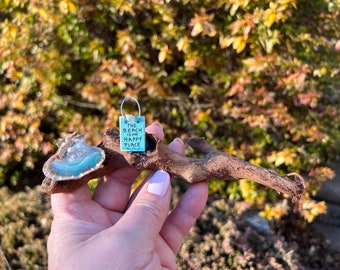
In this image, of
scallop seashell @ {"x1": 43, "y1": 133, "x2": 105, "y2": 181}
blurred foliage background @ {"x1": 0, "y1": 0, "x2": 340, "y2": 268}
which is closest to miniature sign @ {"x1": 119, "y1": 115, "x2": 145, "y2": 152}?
scallop seashell @ {"x1": 43, "y1": 133, "x2": 105, "y2": 181}

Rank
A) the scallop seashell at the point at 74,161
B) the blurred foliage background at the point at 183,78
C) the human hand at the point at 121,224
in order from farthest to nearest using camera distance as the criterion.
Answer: the blurred foliage background at the point at 183,78, the scallop seashell at the point at 74,161, the human hand at the point at 121,224

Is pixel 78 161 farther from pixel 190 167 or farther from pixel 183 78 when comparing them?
pixel 183 78

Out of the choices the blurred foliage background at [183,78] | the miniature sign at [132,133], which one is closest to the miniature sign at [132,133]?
the miniature sign at [132,133]

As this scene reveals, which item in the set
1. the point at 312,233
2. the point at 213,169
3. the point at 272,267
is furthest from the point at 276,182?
the point at 312,233

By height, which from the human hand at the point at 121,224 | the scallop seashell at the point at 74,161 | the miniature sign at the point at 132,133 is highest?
the miniature sign at the point at 132,133

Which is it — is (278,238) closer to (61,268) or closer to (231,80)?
(231,80)

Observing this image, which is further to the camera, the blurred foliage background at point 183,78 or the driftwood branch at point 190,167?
the blurred foliage background at point 183,78

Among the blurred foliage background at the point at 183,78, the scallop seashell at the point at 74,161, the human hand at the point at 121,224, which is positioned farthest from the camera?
the blurred foliage background at the point at 183,78

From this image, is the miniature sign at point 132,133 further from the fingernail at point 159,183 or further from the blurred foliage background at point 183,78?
the blurred foliage background at point 183,78
